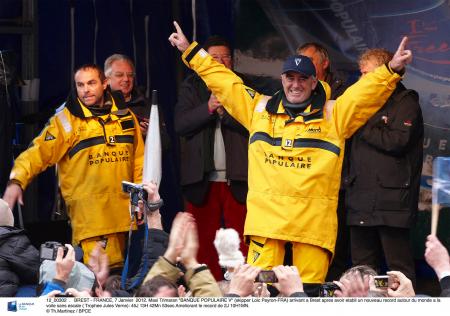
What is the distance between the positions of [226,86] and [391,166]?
1113 millimetres

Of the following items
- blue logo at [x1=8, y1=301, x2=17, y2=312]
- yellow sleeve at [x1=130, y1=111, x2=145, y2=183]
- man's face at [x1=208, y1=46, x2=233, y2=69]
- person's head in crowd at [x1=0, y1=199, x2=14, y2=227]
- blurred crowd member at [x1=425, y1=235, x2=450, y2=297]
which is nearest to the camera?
blurred crowd member at [x1=425, y1=235, x2=450, y2=297]

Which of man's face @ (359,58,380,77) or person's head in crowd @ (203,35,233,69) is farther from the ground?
person's head in crowd @ (203,35,233,69)

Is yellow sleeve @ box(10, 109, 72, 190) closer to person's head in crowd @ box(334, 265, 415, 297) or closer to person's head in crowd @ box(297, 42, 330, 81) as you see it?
person's head in crowd @ box(297, 42, 330, 81)

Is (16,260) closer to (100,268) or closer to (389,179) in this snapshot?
(100,268)

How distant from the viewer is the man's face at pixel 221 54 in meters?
9.38

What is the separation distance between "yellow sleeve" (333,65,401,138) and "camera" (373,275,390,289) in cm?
112

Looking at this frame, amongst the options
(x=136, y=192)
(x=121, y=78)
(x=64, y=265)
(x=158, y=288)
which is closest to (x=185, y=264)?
(x=158, y=288)

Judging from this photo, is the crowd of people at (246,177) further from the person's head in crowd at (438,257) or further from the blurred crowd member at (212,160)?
the person's head in crowd at (438,257)

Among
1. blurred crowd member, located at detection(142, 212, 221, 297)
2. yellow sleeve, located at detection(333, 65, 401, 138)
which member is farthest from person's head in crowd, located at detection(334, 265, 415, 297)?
yellow sleeve, located at detection(333, 65, 401, 138)

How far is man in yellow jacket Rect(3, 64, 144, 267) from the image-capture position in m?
9.15

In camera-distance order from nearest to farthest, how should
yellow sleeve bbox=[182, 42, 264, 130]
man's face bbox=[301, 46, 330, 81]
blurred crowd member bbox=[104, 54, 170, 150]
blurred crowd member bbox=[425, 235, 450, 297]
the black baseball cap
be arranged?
blurred crowd member bbox=[425, 235, 450, 297], the black baseball cap, yellow sleeve bbox=[182, 42, 264, 130], man's face bbox=[301, 46, 330, 81], blurred crowd member bbox=[104, 54, 170, 150]

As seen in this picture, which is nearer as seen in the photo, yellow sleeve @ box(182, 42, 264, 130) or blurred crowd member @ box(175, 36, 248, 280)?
yellow sleeve @ box(182, 42, 264, 130)

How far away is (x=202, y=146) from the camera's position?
9375 millimetres

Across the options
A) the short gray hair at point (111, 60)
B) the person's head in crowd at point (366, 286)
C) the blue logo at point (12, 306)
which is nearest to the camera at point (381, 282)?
the person's head in crowd at point (366, 286)
